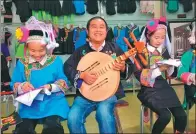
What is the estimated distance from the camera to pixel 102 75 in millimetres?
1790

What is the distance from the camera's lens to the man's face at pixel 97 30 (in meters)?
1.84

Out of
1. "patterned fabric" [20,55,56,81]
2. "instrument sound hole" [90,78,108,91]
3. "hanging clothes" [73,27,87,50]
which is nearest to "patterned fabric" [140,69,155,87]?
"instrument sound hole" [90,78,108,91]

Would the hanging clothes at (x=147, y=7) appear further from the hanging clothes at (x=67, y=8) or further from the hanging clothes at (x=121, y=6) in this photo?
the hanging clothes at (x=67, y=8)

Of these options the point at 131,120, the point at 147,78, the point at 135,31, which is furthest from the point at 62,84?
the point at 135,31

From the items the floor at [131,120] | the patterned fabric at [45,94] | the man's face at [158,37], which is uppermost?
the man's face at [158,37]

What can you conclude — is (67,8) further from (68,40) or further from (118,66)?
(118,66)

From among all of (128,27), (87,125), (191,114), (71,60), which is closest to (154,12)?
(128,27)

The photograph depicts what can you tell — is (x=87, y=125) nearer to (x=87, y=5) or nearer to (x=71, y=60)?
(x=71, y=60)

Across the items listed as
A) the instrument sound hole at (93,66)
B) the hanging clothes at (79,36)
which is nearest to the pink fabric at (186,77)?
the instrument sound hole at (93,66)

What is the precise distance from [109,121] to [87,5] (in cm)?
242

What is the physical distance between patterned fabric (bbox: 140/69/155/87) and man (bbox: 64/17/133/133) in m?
0.10

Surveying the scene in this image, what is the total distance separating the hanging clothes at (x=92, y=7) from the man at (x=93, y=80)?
78.3 inches

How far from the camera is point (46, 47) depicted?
1.85 m

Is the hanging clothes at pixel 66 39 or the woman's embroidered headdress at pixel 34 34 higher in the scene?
the woman's embroidered headdress at pixel 34 34
